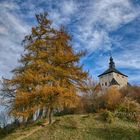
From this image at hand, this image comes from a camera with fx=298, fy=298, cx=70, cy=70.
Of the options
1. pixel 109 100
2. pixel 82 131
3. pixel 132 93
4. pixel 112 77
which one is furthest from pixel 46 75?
pixel 112 77

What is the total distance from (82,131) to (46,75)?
5.58m

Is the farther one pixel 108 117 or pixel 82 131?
pixel 108 117

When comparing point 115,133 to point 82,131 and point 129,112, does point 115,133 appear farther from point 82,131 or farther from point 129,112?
point 129,112

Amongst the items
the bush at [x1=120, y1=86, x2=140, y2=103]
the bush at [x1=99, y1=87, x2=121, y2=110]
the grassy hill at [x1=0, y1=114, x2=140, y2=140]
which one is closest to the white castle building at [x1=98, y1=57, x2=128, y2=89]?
the bush at [x1=120, y1=86, x2=140, y2=103]

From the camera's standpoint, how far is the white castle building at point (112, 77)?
209ft

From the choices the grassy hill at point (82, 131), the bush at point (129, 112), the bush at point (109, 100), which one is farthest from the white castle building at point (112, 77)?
the grassy hill at point (82, 131)

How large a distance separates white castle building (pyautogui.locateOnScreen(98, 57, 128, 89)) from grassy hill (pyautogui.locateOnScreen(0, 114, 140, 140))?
40.4 metres

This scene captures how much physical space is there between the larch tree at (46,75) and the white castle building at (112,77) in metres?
38.7

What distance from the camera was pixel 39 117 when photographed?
26.8 metres

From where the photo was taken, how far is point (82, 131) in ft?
66.8

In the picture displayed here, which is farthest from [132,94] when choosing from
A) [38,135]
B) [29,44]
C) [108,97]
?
[38,135]

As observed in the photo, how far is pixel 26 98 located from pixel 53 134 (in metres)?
3.55

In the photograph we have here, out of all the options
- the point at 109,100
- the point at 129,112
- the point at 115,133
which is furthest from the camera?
the point at 109,100

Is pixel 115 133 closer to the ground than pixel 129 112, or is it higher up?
closer to the ground
